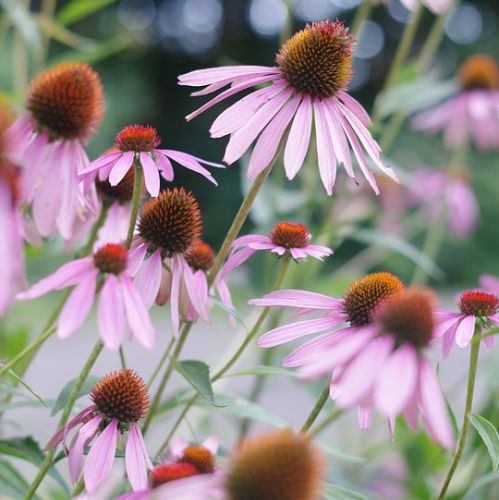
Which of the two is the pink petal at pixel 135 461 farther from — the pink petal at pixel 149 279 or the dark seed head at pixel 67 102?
the dark seed head at pixel 67 102

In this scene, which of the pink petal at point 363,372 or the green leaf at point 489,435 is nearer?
the pink petal at point 363,372

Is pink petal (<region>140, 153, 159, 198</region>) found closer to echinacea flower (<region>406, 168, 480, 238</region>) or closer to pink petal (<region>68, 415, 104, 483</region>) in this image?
pink petal (<region>68, 415, 104, 483</region>)

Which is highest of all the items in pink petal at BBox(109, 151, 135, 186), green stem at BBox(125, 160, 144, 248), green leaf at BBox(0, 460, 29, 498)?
pink petal at BBox(109, 151, 135, 186)

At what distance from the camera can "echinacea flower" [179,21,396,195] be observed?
1.68 ft

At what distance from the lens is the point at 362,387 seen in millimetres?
318

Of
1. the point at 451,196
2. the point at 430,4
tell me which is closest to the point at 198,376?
the point at 430,4

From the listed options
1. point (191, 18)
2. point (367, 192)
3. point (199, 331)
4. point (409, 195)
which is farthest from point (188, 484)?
point (191, 18)

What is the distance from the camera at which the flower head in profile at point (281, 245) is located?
0.56m

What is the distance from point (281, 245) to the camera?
1.90ft

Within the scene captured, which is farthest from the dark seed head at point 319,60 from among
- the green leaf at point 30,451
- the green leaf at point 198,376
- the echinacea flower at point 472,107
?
the echinacea flower at point 472,107

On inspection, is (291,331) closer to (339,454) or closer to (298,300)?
(298,300)

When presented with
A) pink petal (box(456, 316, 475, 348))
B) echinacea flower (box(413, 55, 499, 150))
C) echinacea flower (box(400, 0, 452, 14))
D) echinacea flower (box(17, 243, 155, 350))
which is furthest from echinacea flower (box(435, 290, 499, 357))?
echinacea flower (box(413, 55, 499, 150))

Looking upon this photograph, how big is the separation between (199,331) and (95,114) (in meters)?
3.46

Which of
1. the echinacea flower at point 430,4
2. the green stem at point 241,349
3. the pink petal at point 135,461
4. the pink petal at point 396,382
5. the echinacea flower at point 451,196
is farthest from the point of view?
the echinacea flower at point 451,196
